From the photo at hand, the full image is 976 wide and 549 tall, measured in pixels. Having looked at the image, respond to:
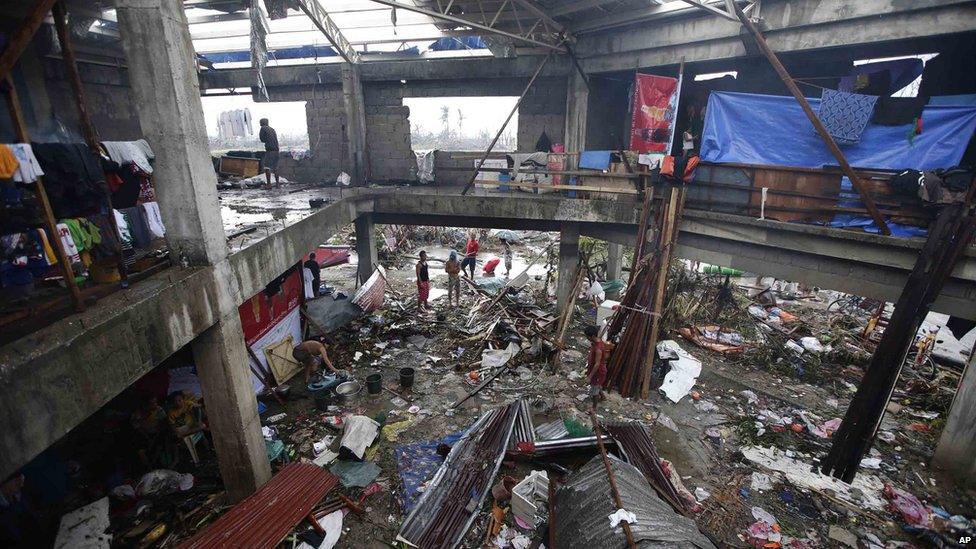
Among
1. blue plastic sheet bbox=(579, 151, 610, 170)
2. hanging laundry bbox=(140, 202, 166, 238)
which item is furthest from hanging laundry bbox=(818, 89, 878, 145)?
hanging laundry bbox=(140, 202, 166, 238)

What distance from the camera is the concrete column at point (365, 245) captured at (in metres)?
12.6

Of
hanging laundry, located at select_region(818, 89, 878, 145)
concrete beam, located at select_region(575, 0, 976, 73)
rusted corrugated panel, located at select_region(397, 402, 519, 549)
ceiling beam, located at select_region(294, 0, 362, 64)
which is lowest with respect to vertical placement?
rusted corrugated panel, located at select_region(397, 402, 519, 549)

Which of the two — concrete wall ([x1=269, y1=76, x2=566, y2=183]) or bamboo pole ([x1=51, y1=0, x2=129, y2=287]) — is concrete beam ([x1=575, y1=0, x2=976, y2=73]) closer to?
concrete wall ([x1=269, y1=76, x2=566, y2=183])

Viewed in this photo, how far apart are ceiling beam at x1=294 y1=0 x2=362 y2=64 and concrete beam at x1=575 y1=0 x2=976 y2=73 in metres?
6.65

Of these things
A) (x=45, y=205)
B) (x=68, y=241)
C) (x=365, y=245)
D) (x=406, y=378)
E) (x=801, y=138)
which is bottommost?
(x=406, y=378)

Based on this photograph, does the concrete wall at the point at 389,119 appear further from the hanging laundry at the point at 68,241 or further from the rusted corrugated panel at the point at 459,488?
the hanging laundry at the point at 68,241

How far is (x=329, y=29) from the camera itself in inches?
424

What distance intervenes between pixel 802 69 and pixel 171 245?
13.6 meters

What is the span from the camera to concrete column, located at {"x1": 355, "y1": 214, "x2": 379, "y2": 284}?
12.6m

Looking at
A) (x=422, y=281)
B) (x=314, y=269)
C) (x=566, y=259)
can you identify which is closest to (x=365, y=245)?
(x=314, y=269)

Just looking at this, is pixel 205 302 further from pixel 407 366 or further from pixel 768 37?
pixel 768 37

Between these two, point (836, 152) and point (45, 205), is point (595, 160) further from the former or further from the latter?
point (45, 205)

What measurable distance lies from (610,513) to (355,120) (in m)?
13.0

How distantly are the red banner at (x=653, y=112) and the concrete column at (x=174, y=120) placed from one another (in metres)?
9.07
